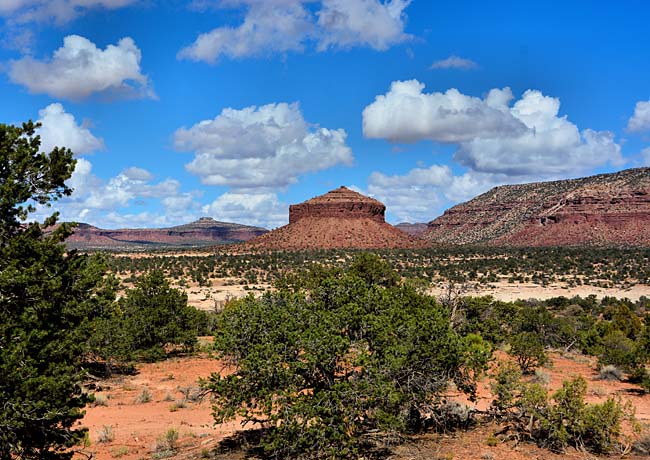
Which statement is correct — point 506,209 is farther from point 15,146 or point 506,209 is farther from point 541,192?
point 15,146

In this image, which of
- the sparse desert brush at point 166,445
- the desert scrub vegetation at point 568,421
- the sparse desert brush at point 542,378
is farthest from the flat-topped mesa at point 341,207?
the desert scrub vegetation at point 568,421

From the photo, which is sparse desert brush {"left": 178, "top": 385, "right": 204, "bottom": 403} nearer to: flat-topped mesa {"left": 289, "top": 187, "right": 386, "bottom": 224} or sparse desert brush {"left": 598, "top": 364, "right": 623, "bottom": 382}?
sparse desert brush {"left": 598, "top": 364, "right": 623, "bottom": 382}

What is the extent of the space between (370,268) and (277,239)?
3053 inches

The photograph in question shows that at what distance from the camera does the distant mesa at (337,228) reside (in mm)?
96562

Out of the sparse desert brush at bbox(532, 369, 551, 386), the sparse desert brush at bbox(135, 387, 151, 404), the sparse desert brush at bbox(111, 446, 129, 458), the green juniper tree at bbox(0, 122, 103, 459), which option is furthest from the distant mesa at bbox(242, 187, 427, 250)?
the green juniper tree at bbox(0, 122, 103, 459)

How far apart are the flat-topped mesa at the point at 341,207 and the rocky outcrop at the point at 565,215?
29.3 meters

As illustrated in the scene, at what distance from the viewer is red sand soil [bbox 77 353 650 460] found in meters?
10.5

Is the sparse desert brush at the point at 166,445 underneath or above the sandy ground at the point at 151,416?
above

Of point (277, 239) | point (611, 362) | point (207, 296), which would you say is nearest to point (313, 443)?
point (611, 362)

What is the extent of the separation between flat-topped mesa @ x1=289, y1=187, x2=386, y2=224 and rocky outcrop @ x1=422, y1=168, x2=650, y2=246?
1153 inches

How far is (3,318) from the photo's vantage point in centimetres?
790

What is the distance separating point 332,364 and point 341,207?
98521 millimetres

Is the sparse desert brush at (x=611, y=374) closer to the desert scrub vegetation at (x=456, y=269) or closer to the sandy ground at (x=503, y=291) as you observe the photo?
the sandy ground at (x=503, y=291)

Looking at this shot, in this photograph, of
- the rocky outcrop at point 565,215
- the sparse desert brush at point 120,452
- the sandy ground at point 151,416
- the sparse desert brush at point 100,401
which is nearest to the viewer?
the sparse desert brush at point 120,452
